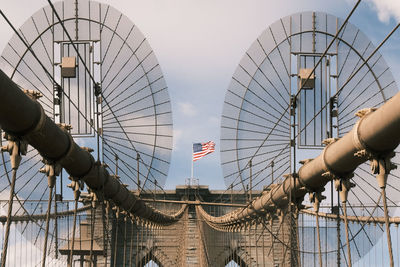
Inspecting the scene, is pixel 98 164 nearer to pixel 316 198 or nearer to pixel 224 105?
pixel 316 198

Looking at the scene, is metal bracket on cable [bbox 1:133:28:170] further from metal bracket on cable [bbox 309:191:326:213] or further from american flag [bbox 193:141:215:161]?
american flag [bbox 193:141:215:161]

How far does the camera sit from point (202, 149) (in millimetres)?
49188

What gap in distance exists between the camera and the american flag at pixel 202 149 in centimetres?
4868

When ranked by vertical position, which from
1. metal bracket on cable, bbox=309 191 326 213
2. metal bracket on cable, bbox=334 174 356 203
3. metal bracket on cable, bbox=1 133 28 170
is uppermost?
metal bracket on cable, bbox=1 133 28 170

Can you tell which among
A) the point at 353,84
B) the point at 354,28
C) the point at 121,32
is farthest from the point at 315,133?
the point at 121,32

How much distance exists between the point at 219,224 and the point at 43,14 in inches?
579

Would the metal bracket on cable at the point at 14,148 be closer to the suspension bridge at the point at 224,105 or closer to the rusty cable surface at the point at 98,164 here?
the rusty cable surface at the point at 98,164

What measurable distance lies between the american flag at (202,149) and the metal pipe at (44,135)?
31127mm

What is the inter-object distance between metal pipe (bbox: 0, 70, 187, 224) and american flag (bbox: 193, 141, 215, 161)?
31.1 meters

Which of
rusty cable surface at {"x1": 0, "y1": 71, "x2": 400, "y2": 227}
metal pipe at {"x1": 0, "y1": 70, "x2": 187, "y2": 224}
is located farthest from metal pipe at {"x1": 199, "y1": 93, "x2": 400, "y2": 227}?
metal pipe at {"x1": 0, "y1": 70, "x2": 187, "y2": 224}

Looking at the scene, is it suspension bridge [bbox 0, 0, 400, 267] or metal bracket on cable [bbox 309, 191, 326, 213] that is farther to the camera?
suspension bridge [bbox 0, 0, 400, 267]

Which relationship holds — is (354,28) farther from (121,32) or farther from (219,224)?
(219,224)

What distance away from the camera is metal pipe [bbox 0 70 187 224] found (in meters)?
8.80

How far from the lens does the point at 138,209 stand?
24.7 m
